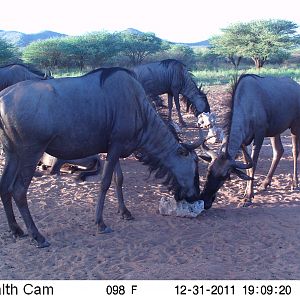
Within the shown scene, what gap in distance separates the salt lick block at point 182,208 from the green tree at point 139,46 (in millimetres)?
38963

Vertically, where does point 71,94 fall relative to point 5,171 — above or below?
above

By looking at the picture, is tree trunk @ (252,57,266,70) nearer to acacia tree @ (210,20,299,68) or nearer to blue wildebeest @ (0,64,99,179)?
acacia tree @ (210,20,299,68)

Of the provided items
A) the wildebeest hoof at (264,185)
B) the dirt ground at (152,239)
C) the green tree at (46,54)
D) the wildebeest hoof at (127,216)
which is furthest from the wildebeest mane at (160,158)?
the green tree at (46,54)

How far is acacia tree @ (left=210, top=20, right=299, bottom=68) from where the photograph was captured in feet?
155

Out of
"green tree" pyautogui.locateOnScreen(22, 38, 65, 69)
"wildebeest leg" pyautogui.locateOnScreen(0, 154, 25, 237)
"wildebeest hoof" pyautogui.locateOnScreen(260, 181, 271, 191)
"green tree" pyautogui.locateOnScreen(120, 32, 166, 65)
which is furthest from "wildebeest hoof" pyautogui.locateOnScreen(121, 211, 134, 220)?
"green tree" pyautogui.locateOnScreen(120, 32, 166, 65)

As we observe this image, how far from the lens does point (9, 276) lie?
182 inches

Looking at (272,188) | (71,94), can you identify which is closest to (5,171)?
(71,94)

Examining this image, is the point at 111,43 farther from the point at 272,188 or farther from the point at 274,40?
the point at 272,188

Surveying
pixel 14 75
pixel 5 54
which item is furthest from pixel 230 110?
pixel 5 54

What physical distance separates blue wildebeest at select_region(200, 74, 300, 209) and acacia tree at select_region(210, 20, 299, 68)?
40.8 metres

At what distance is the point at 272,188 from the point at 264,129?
1152mm

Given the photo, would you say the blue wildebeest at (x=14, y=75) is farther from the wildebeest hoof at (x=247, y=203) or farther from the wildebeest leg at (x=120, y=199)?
the wildebeest hoof at (x=247, y=203)

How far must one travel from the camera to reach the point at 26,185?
17.5 feet

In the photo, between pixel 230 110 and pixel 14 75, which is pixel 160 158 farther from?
pixel 14 75
